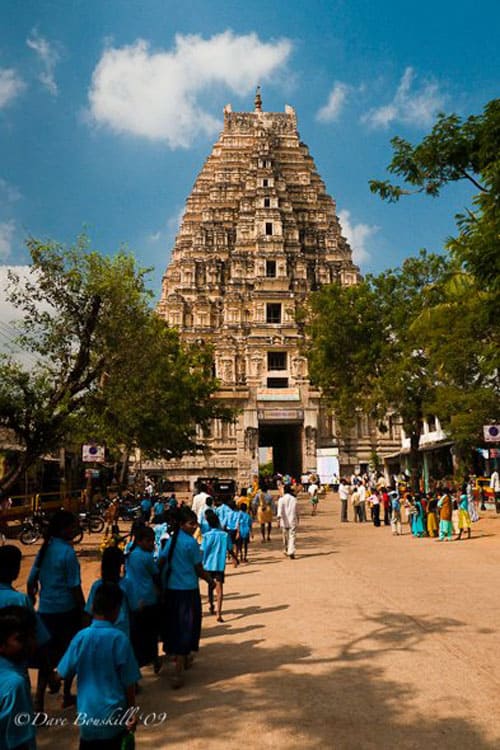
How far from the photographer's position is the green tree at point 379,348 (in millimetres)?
26766

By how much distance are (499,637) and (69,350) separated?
12427 mm

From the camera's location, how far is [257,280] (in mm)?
49438

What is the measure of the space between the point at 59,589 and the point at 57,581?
7 centimetres

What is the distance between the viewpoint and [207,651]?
7.46 metres

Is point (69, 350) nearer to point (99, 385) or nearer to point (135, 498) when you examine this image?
point (99, 385)

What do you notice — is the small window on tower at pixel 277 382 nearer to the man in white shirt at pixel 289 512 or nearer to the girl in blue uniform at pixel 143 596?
the man in white shirt at pixel 289 512

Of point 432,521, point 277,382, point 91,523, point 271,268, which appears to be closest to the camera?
point 432,521

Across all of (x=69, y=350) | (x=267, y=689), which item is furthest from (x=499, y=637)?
(x=69, y=350)

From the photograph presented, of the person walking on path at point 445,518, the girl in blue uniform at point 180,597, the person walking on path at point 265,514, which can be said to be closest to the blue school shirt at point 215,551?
the girl in blue uniform at point 180,597

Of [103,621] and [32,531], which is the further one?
[32,531]

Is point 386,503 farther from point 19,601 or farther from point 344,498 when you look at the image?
point 19,601

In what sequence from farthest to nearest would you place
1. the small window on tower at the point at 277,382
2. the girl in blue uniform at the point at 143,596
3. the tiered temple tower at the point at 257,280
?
the small window on tower at the point at 277,382, the tiered temple tower at the point at 257,280, the girl in blue uniform at the point at 143,596

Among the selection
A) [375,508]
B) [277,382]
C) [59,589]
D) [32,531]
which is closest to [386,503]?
[375,508]

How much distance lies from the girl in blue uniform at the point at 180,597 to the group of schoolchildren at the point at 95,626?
10 millimetres
